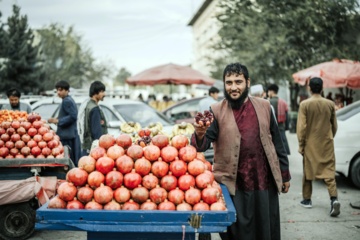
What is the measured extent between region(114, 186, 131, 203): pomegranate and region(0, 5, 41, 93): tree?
77.5 feet

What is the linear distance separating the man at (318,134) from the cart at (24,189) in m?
3.66

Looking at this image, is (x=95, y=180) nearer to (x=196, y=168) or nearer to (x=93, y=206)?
(x=93, y=206)

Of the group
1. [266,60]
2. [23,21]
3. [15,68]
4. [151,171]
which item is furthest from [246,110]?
[23,21]

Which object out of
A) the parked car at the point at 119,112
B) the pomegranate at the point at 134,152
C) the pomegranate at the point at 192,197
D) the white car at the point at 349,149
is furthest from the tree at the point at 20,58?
Result: the pomegranate at the point at 192,197

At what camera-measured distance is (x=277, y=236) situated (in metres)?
3.94

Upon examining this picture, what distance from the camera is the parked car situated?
29.8 feet

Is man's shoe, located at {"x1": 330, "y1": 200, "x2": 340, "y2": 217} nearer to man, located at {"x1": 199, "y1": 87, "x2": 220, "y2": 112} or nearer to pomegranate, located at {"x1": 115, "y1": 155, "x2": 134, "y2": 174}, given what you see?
pomegranate, located at {"x1": 115, "y1": 155, "x2": 134, "y2": 174}

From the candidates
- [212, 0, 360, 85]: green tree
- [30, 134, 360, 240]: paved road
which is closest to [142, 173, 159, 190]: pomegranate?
[30, 134, 360, 240]: paved road

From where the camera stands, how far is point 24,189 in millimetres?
5117

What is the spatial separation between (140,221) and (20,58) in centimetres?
2547

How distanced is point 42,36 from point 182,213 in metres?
38.2

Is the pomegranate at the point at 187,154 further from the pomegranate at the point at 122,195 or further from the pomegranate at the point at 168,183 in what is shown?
the pomegranate at the point at 122,195

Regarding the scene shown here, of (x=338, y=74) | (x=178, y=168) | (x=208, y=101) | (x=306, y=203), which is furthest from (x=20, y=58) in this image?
(x=178, y=168)

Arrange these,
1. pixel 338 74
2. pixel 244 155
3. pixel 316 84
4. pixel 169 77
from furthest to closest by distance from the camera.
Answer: pixel 169 77
pixel 338 74
pixel 316 84
pixel 244 155
